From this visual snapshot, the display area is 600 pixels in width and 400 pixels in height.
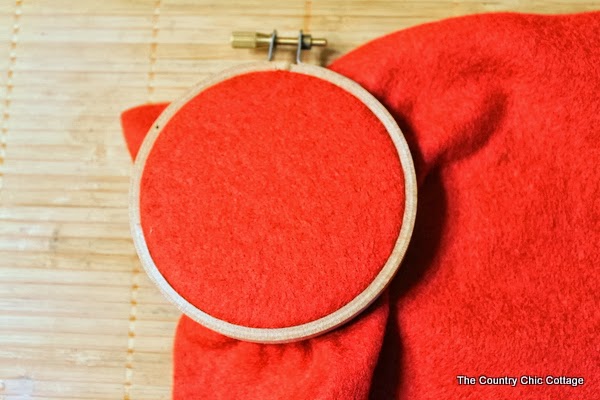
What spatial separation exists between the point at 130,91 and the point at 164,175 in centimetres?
27

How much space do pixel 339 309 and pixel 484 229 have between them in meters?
0.24

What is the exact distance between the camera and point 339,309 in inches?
30.2

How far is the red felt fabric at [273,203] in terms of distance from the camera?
77cm

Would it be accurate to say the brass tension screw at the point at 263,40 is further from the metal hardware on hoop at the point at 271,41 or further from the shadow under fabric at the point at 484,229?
the shadow under fabric at the point at 484,229

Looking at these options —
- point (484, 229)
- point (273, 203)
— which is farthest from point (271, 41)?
point (484, 229)

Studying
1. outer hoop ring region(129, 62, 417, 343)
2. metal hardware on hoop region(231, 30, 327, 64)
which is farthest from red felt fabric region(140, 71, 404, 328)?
metal hardware on hoop region(231, 30, 327, 64)

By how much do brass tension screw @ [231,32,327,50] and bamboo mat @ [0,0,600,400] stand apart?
1.8 inches

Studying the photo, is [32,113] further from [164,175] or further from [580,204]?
[580,204]

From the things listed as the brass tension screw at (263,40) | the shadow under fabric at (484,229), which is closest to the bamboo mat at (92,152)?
the brass tension screw at (263,40)

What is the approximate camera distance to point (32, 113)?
1.02m

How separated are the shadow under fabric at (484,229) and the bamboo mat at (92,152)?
147 millimetres

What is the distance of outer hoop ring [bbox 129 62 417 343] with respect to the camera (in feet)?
2.51

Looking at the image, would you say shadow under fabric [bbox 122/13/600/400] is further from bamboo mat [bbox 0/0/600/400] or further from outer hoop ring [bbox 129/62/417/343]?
bamboo mat [bbox 0/0/600/400]

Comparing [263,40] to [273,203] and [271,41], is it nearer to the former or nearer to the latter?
[271,41]
